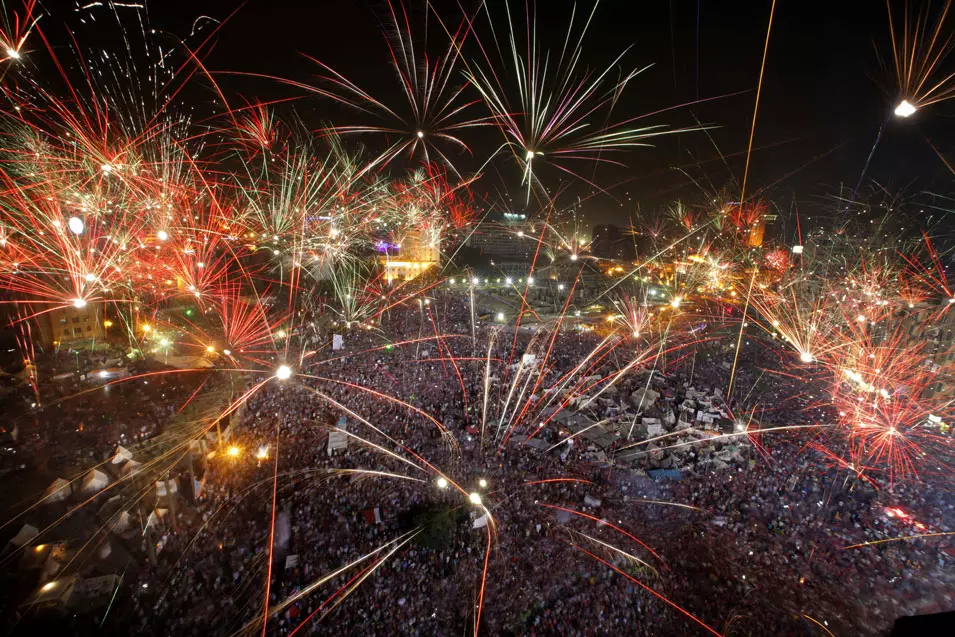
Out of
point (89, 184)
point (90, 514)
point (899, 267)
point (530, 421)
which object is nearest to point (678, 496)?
point (530, 421)

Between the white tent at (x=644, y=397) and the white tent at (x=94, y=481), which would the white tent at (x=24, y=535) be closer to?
the white tent at (x=94, y=481)

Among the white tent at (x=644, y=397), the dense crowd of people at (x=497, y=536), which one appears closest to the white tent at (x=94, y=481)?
the dense crowd of people at (x=497, y=536)

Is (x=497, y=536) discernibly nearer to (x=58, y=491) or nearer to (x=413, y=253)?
(x=58, y=491)

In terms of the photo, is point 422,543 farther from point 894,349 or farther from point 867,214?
point 867,214

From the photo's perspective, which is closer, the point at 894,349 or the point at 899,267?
the point at 894,349

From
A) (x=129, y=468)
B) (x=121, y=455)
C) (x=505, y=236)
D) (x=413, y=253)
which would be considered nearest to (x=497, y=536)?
(x=129, y=468)

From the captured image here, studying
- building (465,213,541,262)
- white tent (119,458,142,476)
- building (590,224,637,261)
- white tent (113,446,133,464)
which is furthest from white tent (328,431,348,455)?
building (465,213,541,262)
